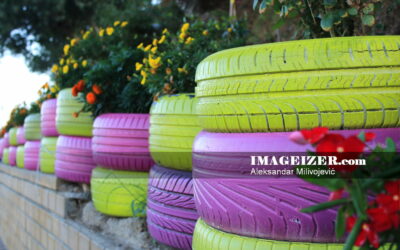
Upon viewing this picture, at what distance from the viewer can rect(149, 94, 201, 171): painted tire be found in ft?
6.75

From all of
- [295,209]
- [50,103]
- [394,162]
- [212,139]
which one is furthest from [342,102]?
[50,103]

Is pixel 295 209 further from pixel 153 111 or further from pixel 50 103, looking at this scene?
pixel 50 103

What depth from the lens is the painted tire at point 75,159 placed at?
356 cm

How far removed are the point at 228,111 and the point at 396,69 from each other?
45 centimetres

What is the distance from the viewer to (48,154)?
15.0 ft

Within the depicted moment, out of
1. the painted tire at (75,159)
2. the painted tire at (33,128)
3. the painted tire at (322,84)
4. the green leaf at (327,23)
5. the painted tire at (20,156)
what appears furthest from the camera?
the painted tire at (20,156)

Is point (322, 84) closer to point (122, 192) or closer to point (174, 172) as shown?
point (174, 172)

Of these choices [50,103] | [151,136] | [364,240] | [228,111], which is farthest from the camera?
[50,103]

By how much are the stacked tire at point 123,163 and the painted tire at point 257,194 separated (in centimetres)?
127

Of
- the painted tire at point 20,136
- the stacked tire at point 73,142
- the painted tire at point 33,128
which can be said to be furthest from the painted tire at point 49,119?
the painted tire at point 20,136

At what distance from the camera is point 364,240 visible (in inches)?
27.1

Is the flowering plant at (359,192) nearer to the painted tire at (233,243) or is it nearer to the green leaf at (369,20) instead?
the painted tire at (233,243)

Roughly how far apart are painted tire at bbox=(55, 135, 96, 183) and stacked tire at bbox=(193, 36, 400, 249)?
232 centimetres

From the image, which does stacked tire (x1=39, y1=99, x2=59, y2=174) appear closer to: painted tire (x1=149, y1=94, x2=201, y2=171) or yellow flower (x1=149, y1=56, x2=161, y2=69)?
yellow flower (x1=149, y1=56, x2=161, y2=69)
